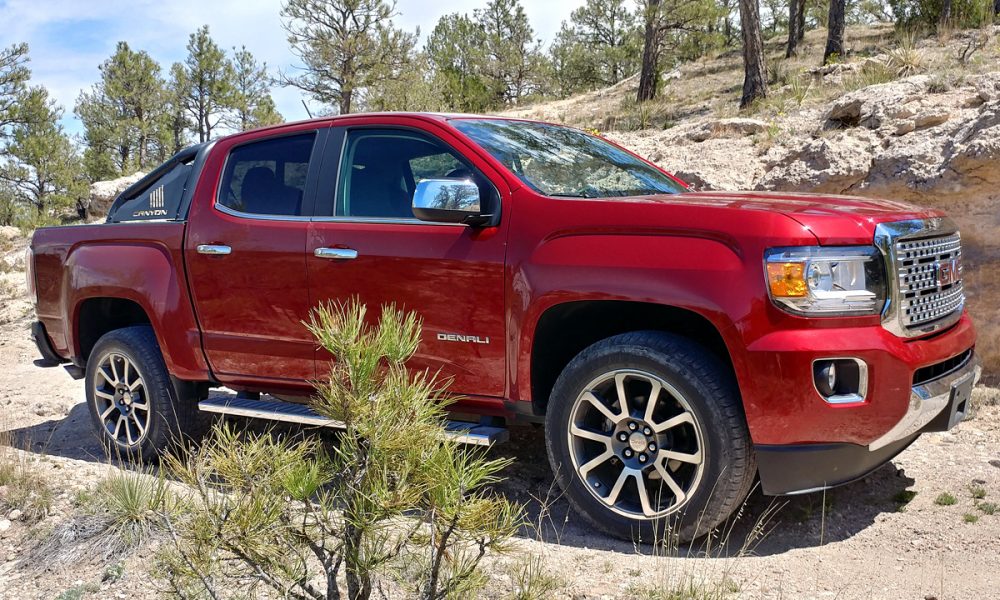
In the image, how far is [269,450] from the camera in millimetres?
2586

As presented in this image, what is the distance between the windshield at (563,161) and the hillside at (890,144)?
2.58m

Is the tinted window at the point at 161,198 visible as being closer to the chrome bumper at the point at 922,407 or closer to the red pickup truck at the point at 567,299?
the red pickup truck at the point at 567,299

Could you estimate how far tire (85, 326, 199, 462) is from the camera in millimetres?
5070

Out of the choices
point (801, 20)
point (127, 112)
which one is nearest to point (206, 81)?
point (127, 112)

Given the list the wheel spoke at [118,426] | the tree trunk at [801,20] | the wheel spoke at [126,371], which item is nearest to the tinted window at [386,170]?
the wheel spoke at [126,371]

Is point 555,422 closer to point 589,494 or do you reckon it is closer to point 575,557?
point 589,494

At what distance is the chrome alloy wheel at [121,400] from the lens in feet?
17.1

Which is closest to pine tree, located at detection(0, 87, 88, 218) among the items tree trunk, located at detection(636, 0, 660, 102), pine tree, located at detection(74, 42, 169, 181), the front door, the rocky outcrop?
pine tree, located at detection(74, 42, 169, 181)

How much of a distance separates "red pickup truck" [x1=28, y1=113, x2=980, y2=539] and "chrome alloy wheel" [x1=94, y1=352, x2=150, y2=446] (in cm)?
1

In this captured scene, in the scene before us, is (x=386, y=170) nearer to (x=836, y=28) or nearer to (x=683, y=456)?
(x=683, y=456)

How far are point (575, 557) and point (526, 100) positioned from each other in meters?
30.9

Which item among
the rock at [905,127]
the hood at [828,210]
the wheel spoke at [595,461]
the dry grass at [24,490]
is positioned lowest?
the dry grass at [24,490]

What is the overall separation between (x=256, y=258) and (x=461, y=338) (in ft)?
4.44

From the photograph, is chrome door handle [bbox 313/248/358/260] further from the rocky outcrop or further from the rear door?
the rocky outcrop
